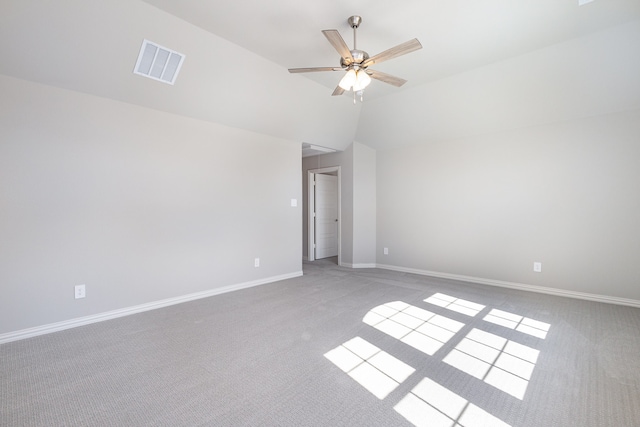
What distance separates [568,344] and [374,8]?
332 cm

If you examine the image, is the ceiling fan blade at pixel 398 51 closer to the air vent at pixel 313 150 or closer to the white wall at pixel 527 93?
the white wall at pixel 527 93

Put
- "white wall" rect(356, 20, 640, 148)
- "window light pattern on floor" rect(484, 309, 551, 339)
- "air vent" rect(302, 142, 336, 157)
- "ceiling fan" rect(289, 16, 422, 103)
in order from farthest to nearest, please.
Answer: "air vent" rect(302, 142, 336, 157) < "white wall" rect(356, 20, 640, 148) < "window light pattern on floor" rect(484, 309, 551, 339) < "ceiling fan" rect(289, 16, 422, 103)

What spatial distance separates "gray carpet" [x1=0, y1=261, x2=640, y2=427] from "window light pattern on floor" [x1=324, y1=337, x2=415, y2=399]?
1cm

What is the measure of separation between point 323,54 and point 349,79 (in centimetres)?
84

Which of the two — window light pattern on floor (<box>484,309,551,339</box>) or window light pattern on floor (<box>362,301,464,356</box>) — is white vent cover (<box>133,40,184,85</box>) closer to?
window light pattern on floor (<box>362,301,464,356</box>)

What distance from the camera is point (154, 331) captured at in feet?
8.93

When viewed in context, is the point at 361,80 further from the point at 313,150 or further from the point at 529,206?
the point at 313,150

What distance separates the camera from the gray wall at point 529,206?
3.43 m

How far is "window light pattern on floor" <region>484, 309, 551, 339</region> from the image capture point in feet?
8.76

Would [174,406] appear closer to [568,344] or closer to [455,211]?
[568,344]

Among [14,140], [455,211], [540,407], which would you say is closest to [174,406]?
[540,407]

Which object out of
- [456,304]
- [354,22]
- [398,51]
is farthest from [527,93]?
[456,304]

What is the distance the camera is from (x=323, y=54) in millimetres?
3246

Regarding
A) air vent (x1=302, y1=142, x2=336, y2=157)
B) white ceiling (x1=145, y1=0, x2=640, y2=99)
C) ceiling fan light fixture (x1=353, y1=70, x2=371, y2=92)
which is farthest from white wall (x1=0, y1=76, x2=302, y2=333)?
ceiling fan light fixture (x1=353, y1=70, x2=371, y2=92)
